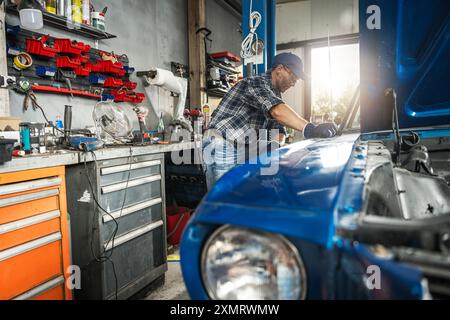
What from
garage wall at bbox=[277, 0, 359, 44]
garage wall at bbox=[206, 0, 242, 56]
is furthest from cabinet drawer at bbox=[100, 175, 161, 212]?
garage wall at bbox=[277, 0, 359, 44]

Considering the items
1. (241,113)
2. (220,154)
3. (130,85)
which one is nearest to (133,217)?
(220,154)

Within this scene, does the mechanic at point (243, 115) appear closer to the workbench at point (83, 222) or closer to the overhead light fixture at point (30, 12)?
the workbench at point (83, 222)

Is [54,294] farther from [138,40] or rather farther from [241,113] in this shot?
[138,40]

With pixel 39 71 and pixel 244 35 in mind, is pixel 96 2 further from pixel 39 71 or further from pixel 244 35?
pixel 244 35

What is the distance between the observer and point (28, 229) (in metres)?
1.49

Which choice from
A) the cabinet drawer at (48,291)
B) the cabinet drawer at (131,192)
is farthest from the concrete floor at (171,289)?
the cabinet drawer at (48,291)

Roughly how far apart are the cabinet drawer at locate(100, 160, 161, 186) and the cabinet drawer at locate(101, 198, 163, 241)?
0.18 m

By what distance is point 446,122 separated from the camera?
58.7 inches

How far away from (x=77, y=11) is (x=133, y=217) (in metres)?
1.67

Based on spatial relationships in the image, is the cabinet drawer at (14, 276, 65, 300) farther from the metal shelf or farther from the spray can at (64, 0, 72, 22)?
the spray can at (64, 0, 72, 22)

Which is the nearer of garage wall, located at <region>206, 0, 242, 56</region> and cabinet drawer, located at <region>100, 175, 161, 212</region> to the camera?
cabinet drawer, located at <region>100, 175, 161, 212</region>

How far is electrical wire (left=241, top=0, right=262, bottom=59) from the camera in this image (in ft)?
8.79

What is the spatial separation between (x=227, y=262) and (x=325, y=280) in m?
0.16

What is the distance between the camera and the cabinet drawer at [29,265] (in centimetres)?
139
